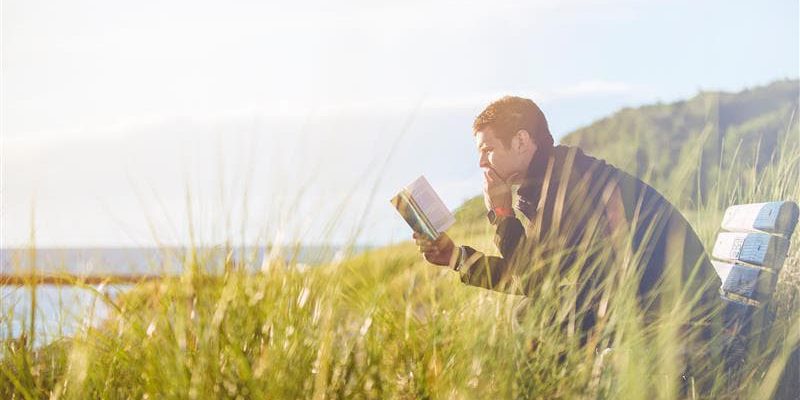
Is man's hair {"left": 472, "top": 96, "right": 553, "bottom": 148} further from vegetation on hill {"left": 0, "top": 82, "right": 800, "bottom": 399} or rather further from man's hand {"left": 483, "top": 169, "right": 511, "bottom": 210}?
vegetation on hill {"left": 0, "top": 82, "right": 800, "bottom": 399}

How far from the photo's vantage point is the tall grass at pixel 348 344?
7.96 ft

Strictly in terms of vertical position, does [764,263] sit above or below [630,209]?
below

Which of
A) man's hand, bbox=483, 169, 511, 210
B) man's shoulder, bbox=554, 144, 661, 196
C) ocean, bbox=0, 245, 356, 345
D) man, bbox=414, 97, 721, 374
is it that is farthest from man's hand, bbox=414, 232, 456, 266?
man's shoulder, bbox=554, 144, 661, 196

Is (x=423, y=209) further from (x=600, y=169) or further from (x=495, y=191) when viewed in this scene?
(x=600, y=169)

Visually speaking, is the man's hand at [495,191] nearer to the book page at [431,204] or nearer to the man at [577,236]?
the man at [577,236]

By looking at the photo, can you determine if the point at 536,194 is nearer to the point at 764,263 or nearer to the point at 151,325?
the point at 764,263

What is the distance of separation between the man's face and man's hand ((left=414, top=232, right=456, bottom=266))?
35cm

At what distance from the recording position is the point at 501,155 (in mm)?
3273

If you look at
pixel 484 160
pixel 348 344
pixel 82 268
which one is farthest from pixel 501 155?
pixel 82 268

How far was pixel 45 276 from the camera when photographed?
10.7 ft

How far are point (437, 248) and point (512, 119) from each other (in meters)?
0.55

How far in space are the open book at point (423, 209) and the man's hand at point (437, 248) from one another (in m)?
0.02

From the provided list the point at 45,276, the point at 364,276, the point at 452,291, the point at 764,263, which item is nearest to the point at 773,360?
the point at 764,263

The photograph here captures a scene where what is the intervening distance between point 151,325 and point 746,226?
2674 millimetres
